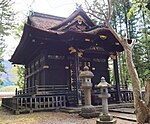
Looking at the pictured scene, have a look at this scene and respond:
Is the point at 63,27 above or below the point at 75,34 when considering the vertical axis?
above

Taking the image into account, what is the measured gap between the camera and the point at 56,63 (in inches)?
490

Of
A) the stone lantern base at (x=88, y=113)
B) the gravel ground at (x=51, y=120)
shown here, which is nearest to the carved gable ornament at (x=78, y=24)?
the stone lantern base at (x=88, y=113)

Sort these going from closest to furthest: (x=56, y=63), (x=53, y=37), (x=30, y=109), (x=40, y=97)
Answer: (x=30, y=109)
(x=40, y=97)
(x=53, y=37)
(x=56, y=63)

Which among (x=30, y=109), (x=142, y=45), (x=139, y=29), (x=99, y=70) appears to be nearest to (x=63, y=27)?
(x=99, y=70)

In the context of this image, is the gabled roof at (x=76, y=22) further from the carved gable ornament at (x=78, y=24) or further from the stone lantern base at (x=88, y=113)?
the stone lantern base at (x=88, y=113)

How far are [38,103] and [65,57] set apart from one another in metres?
4.30

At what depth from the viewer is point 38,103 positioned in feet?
32.1

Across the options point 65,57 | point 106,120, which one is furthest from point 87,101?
point 65,57

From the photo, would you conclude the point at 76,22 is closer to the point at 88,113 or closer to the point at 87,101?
the point at 87,101

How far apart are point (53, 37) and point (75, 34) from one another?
5.04 feet

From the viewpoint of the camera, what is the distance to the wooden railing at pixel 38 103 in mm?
9436

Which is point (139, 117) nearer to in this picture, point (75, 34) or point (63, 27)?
point (75, 34)

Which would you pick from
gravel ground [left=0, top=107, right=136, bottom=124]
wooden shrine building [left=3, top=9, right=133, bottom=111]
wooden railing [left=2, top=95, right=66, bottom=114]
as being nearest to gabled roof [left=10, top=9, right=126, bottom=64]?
wooden shrine building [left=3, top=9, right=133, bottom=111]

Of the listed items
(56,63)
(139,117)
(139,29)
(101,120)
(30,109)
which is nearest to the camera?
(139,117)
